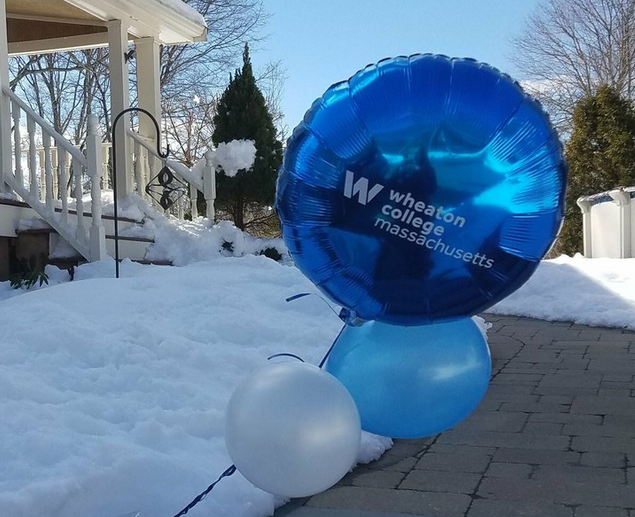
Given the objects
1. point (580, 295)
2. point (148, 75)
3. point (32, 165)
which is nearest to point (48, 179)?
point (32, 165)

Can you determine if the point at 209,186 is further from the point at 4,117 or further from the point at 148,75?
the point at 4,117

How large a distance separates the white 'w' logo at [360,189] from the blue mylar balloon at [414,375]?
1.40 feet

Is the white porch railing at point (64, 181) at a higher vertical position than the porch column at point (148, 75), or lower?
lower

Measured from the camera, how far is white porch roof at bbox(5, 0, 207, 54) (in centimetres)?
794

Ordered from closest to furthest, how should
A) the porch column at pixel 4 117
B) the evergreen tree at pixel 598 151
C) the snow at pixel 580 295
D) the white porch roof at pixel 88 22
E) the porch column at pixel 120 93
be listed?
the porch column at pixel 4 117 < the snow at pixel 580 295 < the white porch roof at pixel 88 22 < the porch column at pixel 120 93 < the evergreen tree at pixel 598 151

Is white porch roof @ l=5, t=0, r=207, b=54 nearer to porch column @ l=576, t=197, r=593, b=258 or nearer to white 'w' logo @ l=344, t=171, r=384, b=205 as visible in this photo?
white 'w' logo @ l=344, t=171, r=384, b=205

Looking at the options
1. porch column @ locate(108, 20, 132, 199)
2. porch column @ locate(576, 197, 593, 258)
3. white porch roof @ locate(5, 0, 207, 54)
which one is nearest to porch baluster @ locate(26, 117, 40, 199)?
white porch roof @ locate(5, 0, 207, 54)

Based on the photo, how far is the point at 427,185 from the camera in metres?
1.69

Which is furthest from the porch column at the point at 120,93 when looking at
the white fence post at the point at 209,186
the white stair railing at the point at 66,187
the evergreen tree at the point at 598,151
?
the evergreen tree at the point at 598,151

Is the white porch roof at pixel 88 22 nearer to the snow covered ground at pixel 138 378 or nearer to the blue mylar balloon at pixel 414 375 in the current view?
the snow covered ground at pixel 138 378

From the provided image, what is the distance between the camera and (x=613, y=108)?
1544cm

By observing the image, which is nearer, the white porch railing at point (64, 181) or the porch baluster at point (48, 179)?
the white porch railing at point (64, 181)

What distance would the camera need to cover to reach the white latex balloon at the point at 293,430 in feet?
5.87

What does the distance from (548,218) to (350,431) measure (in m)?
0.68
